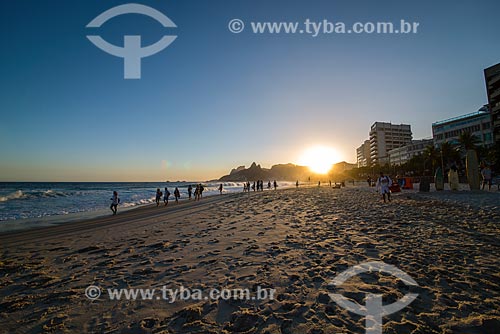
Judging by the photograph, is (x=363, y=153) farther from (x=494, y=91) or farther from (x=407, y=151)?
(x=494, y=91)

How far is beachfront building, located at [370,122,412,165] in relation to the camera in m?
120

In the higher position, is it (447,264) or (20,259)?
(447,264)

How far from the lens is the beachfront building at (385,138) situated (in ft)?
395

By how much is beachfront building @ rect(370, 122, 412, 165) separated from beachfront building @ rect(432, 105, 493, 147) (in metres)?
45.6

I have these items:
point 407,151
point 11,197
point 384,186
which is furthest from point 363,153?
point 11,197

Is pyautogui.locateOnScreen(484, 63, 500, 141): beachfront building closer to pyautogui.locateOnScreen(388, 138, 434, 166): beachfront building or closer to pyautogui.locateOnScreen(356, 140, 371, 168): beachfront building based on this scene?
pyautogui.locateOnScreen(388, 138, 434, 166): beachfront building

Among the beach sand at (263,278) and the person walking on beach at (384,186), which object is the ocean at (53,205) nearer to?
the beach sand at (263,278)

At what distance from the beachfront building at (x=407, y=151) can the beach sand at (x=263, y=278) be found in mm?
105375

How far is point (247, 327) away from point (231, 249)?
3025 mm

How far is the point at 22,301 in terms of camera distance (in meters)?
3.39

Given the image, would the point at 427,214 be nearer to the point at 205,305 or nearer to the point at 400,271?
the point at 400,271

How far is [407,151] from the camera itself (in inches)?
3917

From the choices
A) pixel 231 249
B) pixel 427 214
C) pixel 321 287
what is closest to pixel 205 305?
pixel 321 287

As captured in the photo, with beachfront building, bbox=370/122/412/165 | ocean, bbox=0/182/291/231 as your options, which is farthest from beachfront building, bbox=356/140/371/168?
ocean, bbox=0/182/291/231
